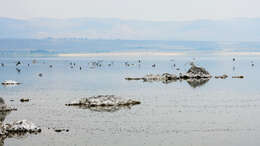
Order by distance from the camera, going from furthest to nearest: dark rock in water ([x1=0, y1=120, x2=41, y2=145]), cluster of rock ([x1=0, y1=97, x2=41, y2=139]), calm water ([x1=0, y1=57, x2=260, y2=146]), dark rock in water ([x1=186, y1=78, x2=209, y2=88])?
dark rock in water ([x1=186, y1=78, x2=209, y2=88]) → cluster of rock ([x1=0, y1=97, x2=41, y2=139]) → dark rock in water ([x1=0, y1=120, x2=41, y2=145]) → calm water ([x1=0, y1=57, x2=260, y2=146])

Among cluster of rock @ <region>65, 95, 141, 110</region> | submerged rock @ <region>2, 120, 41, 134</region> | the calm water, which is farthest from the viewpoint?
cluster of rock @ <region>65, 95, 141, 110</region>

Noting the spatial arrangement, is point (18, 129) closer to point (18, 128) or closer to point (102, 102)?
point (18, 128)

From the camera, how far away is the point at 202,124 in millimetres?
55625

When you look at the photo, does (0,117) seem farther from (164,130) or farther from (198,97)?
(198,97)

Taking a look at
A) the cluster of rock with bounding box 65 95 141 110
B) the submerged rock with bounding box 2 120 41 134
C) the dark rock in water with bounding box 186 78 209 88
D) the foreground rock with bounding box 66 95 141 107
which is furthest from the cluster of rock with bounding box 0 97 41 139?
the dark rock in water with bounding box 186 78 209 88

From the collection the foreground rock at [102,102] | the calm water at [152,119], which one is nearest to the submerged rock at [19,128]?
the calm water at [152,119]

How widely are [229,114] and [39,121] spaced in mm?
19959

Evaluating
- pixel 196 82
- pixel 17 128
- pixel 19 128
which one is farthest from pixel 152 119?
pixel 196 82

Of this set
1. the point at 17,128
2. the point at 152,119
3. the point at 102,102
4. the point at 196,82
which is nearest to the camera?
the point at 17,128

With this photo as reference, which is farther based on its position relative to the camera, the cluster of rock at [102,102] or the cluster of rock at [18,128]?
the cluster of rock at [102,102]

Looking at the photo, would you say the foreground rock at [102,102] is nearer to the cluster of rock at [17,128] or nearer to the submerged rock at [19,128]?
the cluster of rock at [17,128]

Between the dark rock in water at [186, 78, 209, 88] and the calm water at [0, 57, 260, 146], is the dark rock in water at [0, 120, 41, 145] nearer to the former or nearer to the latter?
the calm water at [0, 57, 260, 146]

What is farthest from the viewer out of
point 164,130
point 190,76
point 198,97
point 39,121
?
point 190,76

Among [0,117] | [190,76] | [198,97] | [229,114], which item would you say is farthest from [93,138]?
[190,76]
